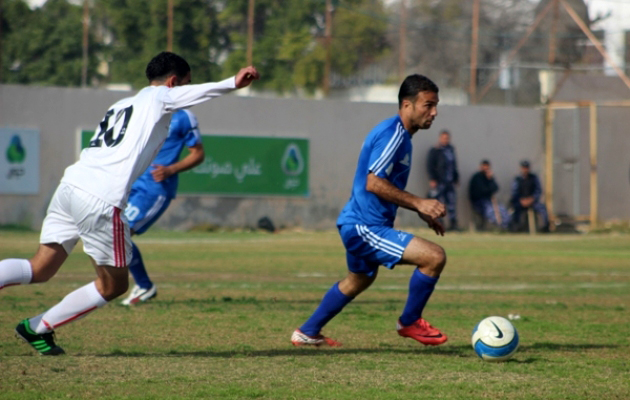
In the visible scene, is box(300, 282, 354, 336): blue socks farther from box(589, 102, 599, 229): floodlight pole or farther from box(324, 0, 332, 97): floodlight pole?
box(589, 102, 599, 229): floodlight pole

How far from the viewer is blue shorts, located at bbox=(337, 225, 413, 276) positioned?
6984mm

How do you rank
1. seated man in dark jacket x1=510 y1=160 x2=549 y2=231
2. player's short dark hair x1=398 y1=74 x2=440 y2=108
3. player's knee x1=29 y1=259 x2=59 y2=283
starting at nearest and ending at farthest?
player's knee x1=29 y1=259 x2=59 y2=283, player's short dark hair x1=398 y1=74 x2=440 y2=108, seated man in dark jacket x1=510 y1=160 x2=549 y2=231

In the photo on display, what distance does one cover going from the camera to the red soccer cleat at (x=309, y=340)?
7.41 metres

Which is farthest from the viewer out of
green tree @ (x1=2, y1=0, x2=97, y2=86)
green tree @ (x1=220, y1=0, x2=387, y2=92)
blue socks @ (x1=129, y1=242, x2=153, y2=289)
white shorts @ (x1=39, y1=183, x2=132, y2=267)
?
green tree @ (x1=2, y1=0, x2=97, y2=86)

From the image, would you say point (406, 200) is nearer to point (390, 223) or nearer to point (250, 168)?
point (390, 223)

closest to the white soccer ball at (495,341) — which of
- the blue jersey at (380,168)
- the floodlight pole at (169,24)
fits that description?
the blue jersey at (380,168)

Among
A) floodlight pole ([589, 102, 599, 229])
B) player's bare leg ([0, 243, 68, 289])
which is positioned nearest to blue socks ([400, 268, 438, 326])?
player's bare leg ([0, 243, 68, 289])

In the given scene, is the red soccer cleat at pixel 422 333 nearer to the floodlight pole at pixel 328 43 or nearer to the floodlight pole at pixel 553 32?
the floodlight pole at pixel 328 43

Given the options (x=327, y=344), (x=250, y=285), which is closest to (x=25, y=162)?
(x=250, y=285)

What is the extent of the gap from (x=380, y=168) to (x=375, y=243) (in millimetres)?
498

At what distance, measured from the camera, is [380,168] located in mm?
6984

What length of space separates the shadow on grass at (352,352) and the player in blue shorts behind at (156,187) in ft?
9.64

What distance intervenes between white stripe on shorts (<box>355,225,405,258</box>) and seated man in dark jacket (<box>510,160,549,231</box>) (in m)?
20.4

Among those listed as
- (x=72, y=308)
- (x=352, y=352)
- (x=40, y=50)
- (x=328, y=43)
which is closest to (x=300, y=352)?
(x=352, y=352)
